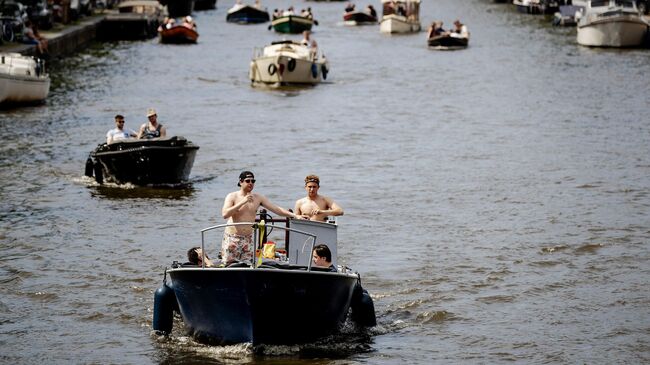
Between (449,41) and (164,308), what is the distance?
47.3 meters

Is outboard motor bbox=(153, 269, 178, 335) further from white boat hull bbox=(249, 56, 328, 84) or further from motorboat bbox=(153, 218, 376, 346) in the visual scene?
white boat hull bbox=(249, 56, 328, 84)

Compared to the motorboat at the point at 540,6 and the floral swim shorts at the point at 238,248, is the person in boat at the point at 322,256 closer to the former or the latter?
the floral swim shorts at the point at 238,248

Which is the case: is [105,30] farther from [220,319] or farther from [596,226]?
[220,319]

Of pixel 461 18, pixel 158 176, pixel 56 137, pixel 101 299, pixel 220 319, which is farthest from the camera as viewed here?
pixel 461 18

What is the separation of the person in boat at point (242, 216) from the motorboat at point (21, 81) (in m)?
24.0

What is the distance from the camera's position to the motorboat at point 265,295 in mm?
14734

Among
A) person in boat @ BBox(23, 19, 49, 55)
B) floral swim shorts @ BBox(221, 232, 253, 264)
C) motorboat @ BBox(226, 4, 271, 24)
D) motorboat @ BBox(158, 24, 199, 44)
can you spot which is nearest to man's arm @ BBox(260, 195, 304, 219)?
floral swim shorts @ BBox(221, 232, 253, 264)

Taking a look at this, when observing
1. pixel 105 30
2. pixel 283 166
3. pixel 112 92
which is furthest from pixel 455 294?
pixel 105 30

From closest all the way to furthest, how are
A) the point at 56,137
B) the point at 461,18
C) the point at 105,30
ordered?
the point at 56,137, the point at 105,30, the point at 461,18

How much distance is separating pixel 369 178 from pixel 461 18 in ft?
185

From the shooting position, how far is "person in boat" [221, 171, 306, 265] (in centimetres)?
1566

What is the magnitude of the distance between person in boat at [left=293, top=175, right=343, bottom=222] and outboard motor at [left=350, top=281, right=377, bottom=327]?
91cm

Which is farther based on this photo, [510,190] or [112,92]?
[112,92]

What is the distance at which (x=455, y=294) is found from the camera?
19281mm
